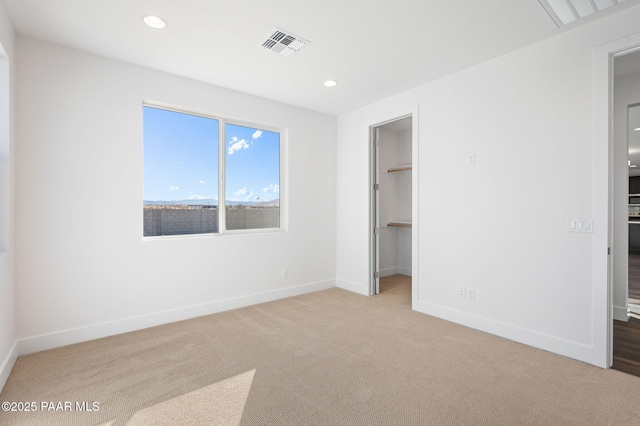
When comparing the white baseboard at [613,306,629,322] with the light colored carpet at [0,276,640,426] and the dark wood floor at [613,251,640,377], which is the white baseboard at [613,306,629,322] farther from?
the light colored carpet at [0,276,640,426]

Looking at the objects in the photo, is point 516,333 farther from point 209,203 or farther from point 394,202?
point 209,203

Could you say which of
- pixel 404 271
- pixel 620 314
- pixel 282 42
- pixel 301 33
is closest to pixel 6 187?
pixel 282 42

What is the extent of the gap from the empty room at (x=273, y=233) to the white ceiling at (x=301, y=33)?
22 mm

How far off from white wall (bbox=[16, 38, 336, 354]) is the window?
187 mm

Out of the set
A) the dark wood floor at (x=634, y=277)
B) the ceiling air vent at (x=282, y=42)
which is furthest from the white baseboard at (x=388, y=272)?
the ceiling air vent at (x=282, y=42)

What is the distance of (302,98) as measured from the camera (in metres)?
4.10

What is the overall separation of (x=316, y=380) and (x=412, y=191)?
273 centimetres

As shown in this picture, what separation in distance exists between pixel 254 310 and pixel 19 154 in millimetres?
2677

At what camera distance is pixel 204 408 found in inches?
75.9

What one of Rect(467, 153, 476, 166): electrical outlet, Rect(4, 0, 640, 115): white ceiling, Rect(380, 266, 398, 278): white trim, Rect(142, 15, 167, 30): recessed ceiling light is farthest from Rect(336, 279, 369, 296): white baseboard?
Rect(142, 15, 167, 30): recessed ceiling light

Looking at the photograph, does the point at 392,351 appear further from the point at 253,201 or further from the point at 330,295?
the point at 253,201

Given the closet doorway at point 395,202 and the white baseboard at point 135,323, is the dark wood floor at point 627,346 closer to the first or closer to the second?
the closet doorway at point 395,202

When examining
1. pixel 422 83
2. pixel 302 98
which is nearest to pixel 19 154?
pixel 302 98

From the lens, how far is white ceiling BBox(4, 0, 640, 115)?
2254mm
